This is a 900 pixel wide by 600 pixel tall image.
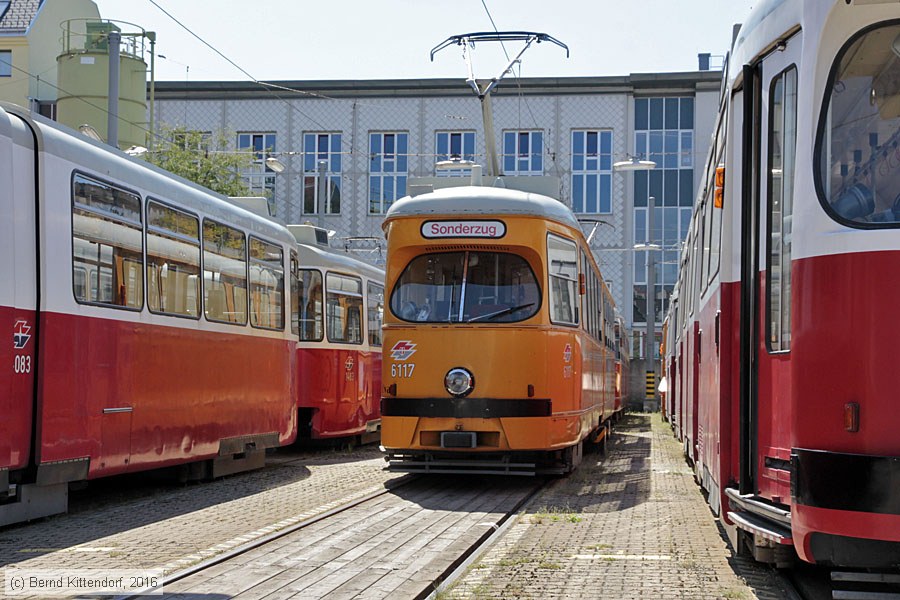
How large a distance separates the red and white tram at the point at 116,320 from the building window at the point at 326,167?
118 feet

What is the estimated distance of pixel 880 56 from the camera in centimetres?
547

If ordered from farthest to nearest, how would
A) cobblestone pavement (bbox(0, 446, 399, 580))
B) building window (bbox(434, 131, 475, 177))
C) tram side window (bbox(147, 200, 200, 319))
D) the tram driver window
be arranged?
building window (bbox(434, 131, 475, 177)) < tram side window (bbox(147, 200, 200, 319)) < cobblestone pavement (bbox(0, 446, 399, 580)) < the tram driver window

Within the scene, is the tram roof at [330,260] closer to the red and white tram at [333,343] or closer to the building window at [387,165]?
the red and white tram at [333,343]

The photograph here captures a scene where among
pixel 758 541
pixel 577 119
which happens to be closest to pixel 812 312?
pixel 758 541

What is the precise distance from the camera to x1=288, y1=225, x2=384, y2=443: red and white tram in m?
18.1

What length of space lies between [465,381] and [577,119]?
38.0 meters

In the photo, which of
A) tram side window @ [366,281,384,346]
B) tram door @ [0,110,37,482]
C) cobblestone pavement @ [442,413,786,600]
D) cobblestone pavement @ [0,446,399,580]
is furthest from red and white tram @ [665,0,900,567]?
tram side window @ [366,281,384,346]

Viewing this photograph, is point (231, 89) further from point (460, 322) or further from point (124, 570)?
point (124, 570)

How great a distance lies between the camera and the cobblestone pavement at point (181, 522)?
7859mm

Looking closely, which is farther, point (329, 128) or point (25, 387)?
point (329, 128)

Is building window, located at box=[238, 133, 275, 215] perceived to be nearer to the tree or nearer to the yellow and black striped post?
the tree

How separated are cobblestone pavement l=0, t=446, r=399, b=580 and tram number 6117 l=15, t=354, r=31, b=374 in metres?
1.20

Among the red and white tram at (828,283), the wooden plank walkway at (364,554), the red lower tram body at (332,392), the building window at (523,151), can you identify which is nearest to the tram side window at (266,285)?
the red lower tram body at (332,392)

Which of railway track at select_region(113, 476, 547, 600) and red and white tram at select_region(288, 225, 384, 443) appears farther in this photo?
red and white tram at select_region(288, 225, 384, 443)
